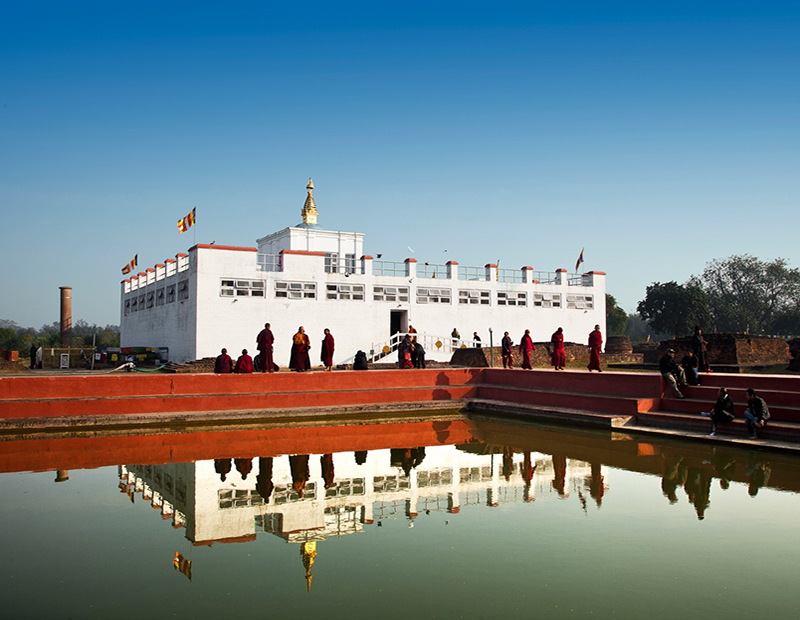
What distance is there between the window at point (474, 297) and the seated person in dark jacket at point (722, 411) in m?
24.0

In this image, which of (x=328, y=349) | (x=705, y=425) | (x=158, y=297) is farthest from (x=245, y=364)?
(x=158, y=297)

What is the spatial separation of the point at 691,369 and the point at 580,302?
25883 millimetres

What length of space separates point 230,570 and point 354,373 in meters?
11.1

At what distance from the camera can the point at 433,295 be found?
34906 mm

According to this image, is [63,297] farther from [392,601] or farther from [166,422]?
[392,601]

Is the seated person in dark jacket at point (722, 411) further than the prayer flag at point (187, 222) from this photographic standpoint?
No

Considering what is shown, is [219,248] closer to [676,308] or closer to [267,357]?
[267,357]

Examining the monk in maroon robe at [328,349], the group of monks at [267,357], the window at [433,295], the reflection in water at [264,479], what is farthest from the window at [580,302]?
the reflection in water at [264,479]

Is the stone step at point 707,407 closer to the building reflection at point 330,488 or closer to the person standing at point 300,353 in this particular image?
the building reflection at point 330,488

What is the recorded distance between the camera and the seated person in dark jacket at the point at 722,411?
11.6 meters

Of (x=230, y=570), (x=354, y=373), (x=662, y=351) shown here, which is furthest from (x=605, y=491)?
(x=662, y=351)

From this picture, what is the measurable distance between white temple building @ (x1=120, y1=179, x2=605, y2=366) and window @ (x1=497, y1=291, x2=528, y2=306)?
56mm

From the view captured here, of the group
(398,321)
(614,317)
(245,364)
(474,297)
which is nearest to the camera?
(245,364)

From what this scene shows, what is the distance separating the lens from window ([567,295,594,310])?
3862 centimetres
